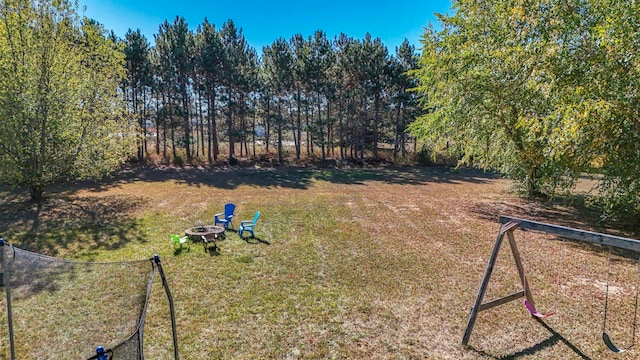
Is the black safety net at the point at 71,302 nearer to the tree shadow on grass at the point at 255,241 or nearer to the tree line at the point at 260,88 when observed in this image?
the tree shadow on grass at the point at 255,241

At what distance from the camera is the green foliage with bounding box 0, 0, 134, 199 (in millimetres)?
10953

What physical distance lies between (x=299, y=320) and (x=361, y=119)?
87.1ft

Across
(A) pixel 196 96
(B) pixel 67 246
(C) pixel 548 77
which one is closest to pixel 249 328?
(B) pixel 67 246

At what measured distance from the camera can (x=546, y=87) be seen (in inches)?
299

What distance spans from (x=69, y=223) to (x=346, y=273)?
931cm

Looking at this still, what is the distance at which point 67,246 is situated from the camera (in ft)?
26.4

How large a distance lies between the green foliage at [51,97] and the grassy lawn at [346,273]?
1700 millimetres

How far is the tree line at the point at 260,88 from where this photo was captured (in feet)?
79.3

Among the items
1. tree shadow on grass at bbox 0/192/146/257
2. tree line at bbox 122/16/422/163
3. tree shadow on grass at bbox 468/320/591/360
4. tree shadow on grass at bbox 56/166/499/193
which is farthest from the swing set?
tree line at bbox 122/16/422/163

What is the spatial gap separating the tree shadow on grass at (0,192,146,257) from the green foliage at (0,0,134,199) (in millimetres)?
1100

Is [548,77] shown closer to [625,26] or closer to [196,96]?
[625,26]

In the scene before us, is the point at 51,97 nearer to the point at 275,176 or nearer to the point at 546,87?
the point at 275,176

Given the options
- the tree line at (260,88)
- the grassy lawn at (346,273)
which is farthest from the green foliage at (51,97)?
the tree line at (260,88)

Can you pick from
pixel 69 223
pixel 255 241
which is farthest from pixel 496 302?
pixel 69 223
